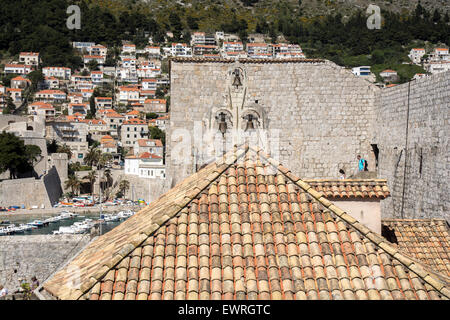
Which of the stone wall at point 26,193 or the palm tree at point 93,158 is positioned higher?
the palm tree at point 93,158

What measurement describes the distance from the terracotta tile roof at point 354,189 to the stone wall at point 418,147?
362 cm

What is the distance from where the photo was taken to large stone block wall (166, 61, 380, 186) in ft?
46.4

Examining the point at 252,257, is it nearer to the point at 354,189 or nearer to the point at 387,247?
the point at 387,247

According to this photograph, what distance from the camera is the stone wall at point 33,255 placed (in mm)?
24578

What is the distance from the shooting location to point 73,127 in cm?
9000

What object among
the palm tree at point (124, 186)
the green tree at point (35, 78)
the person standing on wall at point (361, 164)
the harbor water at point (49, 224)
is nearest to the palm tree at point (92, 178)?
the palm tree at point (124, 186)

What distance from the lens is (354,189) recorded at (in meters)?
6.57

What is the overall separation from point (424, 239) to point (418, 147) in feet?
9.88

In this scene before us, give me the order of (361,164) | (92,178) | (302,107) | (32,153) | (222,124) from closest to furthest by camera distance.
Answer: (222,124) < (361,164) < (302,107) < (32,153) < (92,178)

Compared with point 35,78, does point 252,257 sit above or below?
below

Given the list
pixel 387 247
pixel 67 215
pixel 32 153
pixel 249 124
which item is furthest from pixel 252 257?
pixel 32 153

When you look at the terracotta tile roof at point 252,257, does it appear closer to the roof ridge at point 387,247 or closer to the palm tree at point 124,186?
the roof ridge at point 387,247
